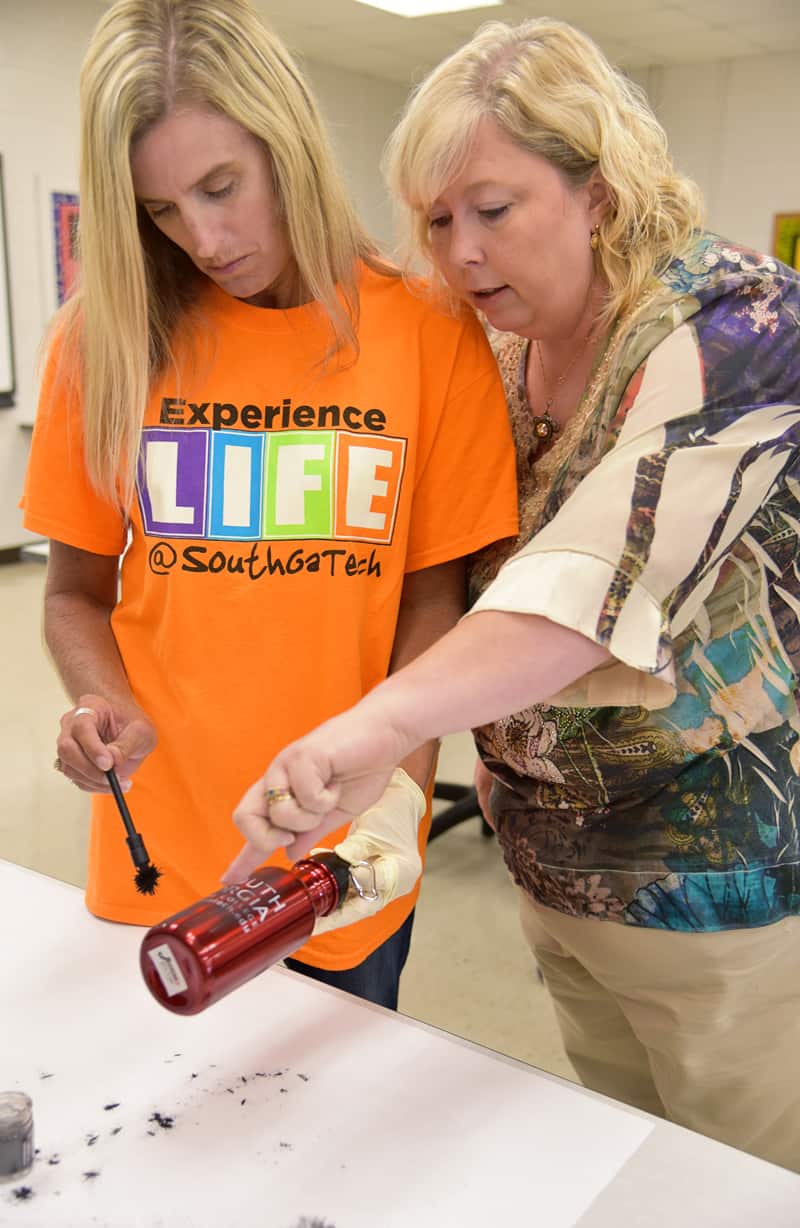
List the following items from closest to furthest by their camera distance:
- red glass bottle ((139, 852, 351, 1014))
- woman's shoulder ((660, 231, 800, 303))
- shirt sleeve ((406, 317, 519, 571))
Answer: red glass bottle ((139, 852, 351, 1014)) → woman's shoulder ((660, 231, 800, 303)) → shirt sleeve ((406, 317, 519, 571))

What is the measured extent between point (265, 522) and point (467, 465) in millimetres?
220

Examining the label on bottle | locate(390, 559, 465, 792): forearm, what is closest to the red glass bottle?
the label on bottle

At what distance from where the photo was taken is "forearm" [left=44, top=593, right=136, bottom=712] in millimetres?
1175

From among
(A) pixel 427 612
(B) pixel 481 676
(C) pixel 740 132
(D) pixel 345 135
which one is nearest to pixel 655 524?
(B) pixel 481 676

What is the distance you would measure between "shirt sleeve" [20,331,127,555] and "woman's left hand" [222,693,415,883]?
1.62 ft

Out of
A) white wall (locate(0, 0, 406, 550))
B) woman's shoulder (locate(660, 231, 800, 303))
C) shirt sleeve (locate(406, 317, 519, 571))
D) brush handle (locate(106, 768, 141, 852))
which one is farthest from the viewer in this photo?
white wall (locate(0, 0, 406, 550))

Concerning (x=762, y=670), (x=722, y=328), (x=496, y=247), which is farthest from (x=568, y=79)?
(x=762, y=670)

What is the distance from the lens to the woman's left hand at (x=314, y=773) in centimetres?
79

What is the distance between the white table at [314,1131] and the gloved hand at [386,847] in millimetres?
115

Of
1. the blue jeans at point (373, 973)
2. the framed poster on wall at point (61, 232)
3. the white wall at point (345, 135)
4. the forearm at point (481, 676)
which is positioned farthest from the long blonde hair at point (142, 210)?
the framed poster on wall at point (61, 232)

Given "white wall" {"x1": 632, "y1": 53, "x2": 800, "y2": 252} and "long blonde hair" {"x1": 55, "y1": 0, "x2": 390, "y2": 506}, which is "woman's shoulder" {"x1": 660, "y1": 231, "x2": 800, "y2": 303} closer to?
"long blonde hair" {"x1": 55, "y1": 0, "x2": 390, "y2": 506}

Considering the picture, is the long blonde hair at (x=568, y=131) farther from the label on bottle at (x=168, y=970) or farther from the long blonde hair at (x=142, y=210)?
the label on bottle at (x=168, y=970)

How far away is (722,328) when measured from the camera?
2.93 ft

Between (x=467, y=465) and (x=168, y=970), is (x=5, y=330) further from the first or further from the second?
(x=168, y=970)
